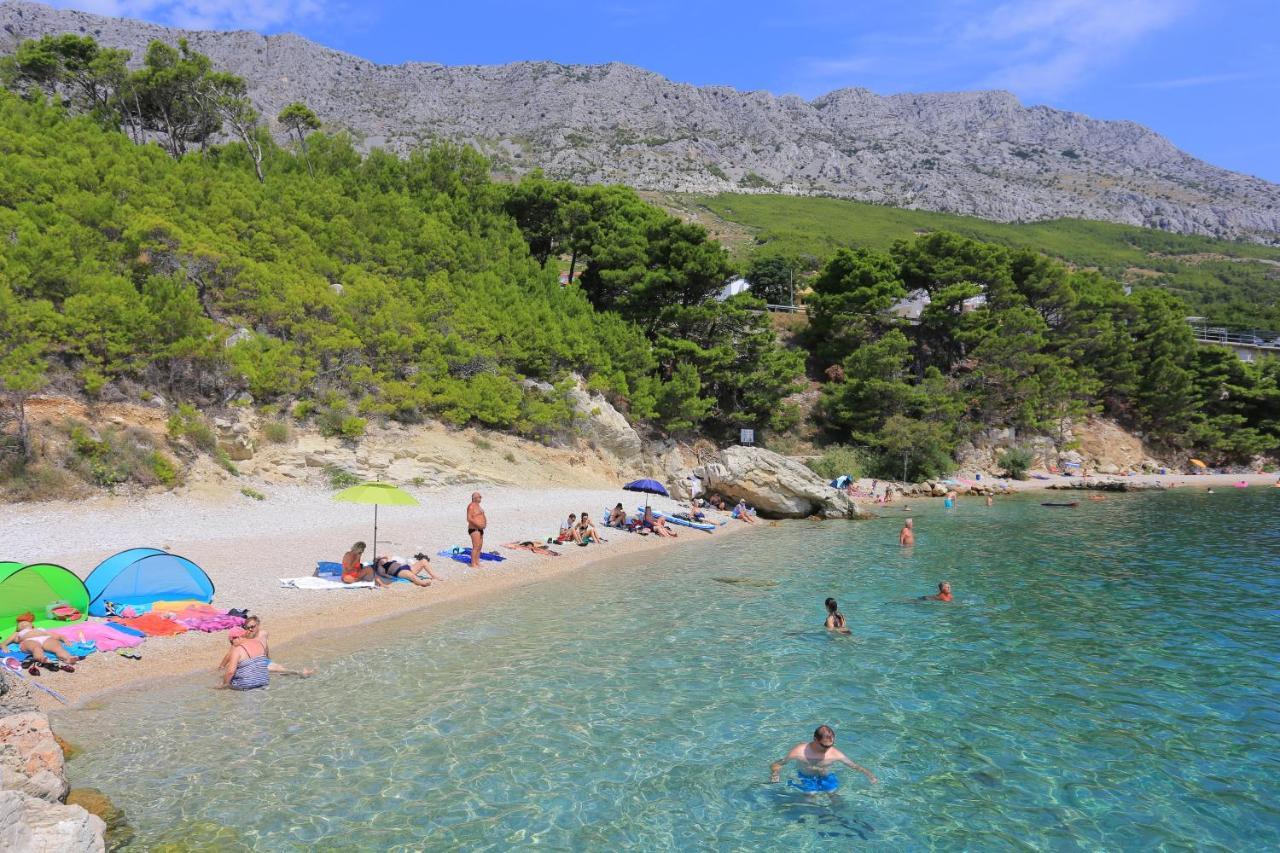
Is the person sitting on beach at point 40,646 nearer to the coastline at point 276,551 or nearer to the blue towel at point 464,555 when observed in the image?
the coastline at point 276,551

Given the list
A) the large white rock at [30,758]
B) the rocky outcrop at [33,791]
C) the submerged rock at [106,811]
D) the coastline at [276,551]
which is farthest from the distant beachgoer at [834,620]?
the large white rock at [30,758]

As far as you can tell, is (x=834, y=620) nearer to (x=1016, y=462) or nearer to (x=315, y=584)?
(x=315, y=584)

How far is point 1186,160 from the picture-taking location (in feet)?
610

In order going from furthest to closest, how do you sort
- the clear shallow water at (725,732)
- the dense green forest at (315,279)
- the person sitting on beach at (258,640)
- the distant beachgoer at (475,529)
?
the dense green forest at (315,279) → the distant beachgoer at (475,529) → the person sitting on beach at (258,640) → the clear shallow water at (725,732)

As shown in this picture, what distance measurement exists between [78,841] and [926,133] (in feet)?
Result: 657

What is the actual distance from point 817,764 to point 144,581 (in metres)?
11.0

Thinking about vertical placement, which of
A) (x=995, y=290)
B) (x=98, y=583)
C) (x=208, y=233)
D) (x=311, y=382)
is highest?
(x=995, y=290)

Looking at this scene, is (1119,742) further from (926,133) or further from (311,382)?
(926,133)

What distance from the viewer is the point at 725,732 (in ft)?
27.9

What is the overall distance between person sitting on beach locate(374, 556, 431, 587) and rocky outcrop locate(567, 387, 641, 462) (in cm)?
1857

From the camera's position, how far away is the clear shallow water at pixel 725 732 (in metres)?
6.52

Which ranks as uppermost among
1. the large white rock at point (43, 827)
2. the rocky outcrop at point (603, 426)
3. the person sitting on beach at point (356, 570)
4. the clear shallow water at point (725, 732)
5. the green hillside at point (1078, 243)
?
the green hillside at point (1078, 243)

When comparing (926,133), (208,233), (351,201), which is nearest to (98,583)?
(208,233)

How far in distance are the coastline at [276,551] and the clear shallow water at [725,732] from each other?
33.6 inches
